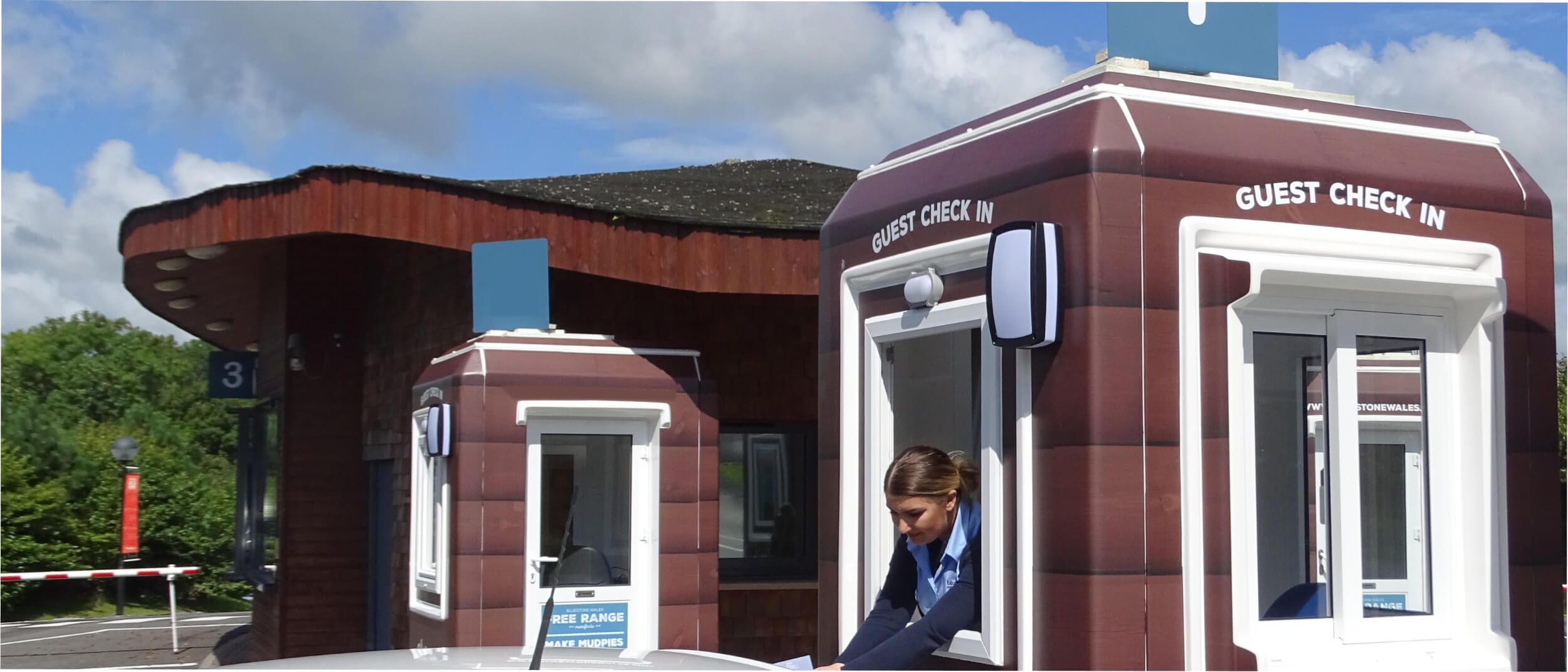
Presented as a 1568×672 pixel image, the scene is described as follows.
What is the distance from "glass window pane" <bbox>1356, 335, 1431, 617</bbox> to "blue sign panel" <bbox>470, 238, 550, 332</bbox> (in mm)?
6641

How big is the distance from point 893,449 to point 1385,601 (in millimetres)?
1818

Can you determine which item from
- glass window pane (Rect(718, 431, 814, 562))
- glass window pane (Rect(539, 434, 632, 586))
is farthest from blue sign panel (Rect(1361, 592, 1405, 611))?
glass window pane (Rect(718, 431, 814, 562))

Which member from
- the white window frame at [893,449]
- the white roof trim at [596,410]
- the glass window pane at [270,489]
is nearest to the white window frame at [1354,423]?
the white window frame at [893,449]

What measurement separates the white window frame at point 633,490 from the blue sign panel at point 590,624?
49mm

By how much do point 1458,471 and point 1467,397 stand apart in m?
0.25

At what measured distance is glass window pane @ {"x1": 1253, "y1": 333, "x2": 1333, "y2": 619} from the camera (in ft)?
15.9

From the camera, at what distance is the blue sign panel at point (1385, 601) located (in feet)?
16.3

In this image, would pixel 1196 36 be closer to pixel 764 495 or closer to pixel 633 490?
pixel 633 490

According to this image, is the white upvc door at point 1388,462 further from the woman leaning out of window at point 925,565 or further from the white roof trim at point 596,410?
the white roof trim at point 596,410

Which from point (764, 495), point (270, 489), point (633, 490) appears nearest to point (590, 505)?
point (633, 490)

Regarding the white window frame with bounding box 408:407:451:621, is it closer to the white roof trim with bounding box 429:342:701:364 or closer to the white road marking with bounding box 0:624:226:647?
the white roof trim with bounding box 429:342:701:364

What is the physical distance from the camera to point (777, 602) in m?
12.4

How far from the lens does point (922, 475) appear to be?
459 cm

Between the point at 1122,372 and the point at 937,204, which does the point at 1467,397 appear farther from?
the point at 937,204
